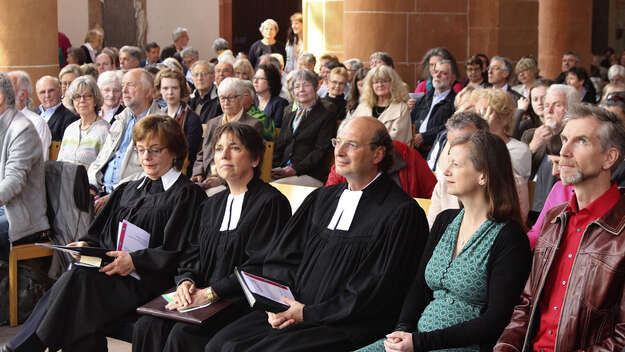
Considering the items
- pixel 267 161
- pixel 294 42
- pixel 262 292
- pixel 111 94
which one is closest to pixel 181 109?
pixel 111 94

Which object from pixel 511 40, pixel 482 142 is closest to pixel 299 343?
pixel 482 142

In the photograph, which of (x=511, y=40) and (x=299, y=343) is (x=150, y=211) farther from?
(x=511, y=40)

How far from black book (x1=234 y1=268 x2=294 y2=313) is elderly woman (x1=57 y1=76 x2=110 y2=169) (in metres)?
3.94

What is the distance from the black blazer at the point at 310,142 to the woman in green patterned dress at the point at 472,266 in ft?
13.8

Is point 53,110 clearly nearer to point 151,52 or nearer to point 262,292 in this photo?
point 262,292

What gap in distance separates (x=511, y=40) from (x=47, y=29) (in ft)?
35.7

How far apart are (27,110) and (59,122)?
2.81ft

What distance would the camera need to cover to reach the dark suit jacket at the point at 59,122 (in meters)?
8.63

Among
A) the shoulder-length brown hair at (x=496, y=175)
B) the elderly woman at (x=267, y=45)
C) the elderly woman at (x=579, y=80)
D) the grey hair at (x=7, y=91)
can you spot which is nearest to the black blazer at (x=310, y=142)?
the grey hair at (x=7, y=91)

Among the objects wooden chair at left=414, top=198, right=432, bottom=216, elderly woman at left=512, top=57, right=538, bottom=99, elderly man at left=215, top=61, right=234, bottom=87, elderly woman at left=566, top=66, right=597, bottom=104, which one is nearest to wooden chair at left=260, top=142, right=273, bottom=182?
wooden chair at left=414, top=198, right=432, bottom=216

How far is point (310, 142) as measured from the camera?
827 centimetres

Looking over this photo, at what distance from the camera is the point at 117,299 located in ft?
15.8

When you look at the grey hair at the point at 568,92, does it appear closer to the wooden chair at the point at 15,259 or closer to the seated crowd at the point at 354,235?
the seated crowd at the point at 354,235

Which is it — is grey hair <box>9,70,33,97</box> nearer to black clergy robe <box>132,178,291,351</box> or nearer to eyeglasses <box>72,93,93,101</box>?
eyeglasses <box>72,93,93,101</box>
